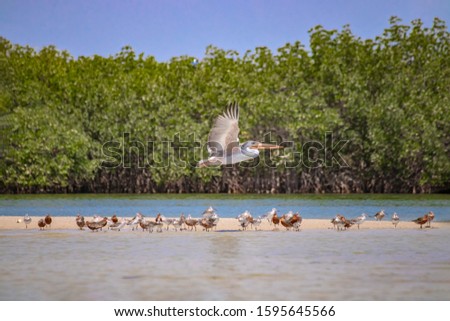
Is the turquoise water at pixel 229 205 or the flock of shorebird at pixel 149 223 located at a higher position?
the turquoise water at pixel 229 205

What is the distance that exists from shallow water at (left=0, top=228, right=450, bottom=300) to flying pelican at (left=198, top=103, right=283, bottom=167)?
173 centimetres

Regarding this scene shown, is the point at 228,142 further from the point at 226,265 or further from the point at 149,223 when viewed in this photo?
the point at 226,265

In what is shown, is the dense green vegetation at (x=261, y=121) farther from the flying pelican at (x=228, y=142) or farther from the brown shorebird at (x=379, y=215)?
the flying pelican at (x=228, y=142)

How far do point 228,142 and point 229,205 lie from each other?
34.9 feet

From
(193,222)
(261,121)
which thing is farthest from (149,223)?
(261,121)

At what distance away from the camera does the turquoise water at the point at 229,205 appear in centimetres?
2356

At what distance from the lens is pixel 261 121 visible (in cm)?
3588

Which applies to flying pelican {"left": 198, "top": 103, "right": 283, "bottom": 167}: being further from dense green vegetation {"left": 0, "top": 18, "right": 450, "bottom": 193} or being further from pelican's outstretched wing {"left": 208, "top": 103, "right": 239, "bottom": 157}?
dense green vegetation {"left": 0, "top": 18, "right": 450, "bottom": 193}

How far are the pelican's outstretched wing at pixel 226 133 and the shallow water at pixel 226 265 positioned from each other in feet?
5.78

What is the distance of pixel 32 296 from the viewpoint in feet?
30.9

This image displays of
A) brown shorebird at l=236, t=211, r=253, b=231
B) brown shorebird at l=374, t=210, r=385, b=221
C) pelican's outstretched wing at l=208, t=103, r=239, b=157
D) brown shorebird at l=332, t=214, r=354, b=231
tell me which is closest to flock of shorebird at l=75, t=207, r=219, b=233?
brown shorebird at l=236, t=211, r=253, b=231

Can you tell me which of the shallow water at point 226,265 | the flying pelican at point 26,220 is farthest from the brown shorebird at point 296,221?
the flying pelican at point 26,220

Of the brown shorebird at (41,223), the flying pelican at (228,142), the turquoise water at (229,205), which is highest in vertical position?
the flying pelican at (228,142)
